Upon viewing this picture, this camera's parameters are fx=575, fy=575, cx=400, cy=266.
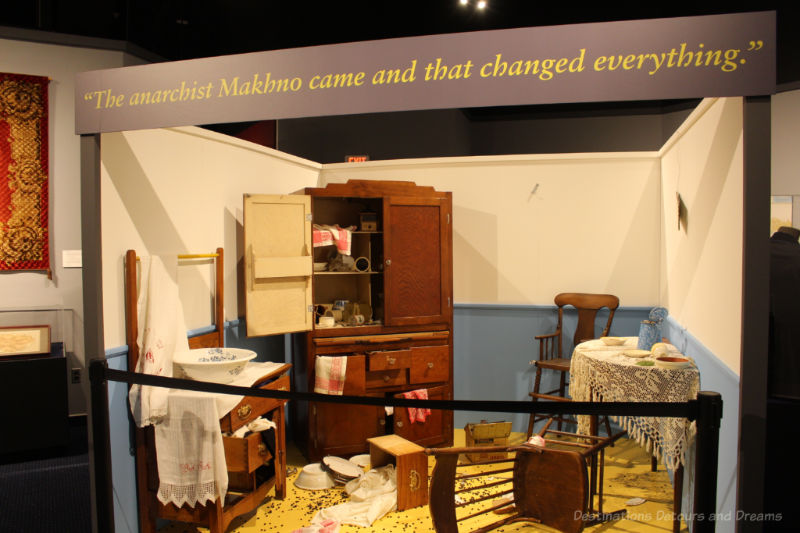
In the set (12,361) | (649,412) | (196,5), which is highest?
(196,5)

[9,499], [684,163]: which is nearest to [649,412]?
[684,163]

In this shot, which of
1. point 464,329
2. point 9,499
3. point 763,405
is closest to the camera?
point 763,405

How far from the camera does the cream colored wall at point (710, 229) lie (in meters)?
2.37

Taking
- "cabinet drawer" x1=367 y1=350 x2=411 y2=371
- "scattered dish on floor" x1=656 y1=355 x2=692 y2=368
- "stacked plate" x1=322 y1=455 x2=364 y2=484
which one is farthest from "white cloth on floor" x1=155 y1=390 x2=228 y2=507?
"scattered dish on floor" x1=656 y1=355 x2=692 y2=368

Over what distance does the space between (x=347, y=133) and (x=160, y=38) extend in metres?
2.07

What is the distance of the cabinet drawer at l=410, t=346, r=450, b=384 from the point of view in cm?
412

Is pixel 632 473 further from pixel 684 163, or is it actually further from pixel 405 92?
pixel 405 92

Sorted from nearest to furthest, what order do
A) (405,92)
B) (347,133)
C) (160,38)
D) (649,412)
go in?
(649,412) → (405,92) → (160,38) → (347,133)

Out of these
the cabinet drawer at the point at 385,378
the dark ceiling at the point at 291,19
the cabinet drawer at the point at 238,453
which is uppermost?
the dark ceiling at the point at 291,19

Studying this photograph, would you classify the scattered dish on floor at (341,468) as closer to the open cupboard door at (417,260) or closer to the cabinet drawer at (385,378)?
the cabinet drawer at (385,378)

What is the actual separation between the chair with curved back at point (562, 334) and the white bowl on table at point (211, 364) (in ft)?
7.48

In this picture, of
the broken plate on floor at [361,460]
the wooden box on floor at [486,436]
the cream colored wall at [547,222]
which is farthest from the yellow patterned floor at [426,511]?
the cream colored wall at [547,222]

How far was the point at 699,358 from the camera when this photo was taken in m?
2.97

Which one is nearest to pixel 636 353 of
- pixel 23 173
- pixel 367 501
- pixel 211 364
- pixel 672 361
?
pixel 672 361
